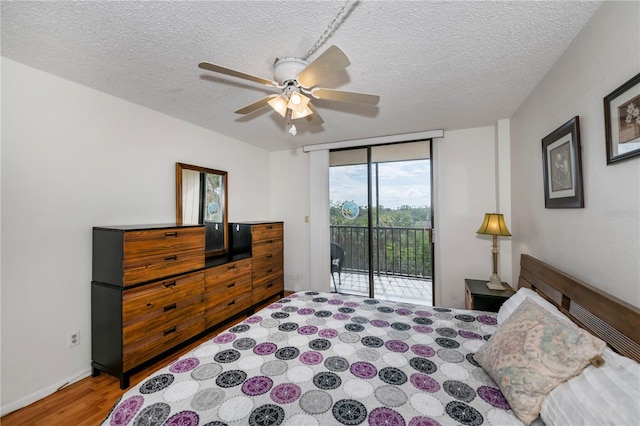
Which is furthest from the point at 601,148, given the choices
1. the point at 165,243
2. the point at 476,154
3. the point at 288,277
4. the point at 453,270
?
the point at 288,277

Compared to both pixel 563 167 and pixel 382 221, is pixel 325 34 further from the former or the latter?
pixel 382 221

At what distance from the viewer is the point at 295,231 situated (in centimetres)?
426

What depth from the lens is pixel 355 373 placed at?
1207mm

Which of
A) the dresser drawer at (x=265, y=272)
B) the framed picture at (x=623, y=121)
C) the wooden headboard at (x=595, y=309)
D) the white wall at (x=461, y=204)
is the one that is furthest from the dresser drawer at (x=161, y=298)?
the framed picture at (x=623, y=121)

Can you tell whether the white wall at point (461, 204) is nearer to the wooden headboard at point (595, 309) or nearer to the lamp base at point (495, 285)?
the lamp base at point (495, 285)

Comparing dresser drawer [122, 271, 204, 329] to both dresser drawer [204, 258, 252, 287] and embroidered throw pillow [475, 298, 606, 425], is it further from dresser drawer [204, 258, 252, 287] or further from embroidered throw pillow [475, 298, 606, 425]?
embroidered throw pillow [475, 298, 606, 425]

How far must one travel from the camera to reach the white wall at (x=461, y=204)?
Result: 317cm

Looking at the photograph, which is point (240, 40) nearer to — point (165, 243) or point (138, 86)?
point (138, 86)

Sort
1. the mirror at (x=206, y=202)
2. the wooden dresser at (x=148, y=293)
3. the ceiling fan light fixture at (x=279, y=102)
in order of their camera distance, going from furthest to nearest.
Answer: the mirror at (x=206, y=202)
the wooden dresser at (x=148, y=293)
the ceiling fan light fixture at (x=279, y=102)

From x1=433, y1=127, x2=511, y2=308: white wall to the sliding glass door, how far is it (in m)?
0.20

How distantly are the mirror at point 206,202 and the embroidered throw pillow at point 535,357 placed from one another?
3.00 metres

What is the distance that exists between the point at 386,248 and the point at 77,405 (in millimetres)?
3639

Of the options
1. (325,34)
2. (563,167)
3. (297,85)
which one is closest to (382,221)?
(563,167)

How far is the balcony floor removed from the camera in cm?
375
